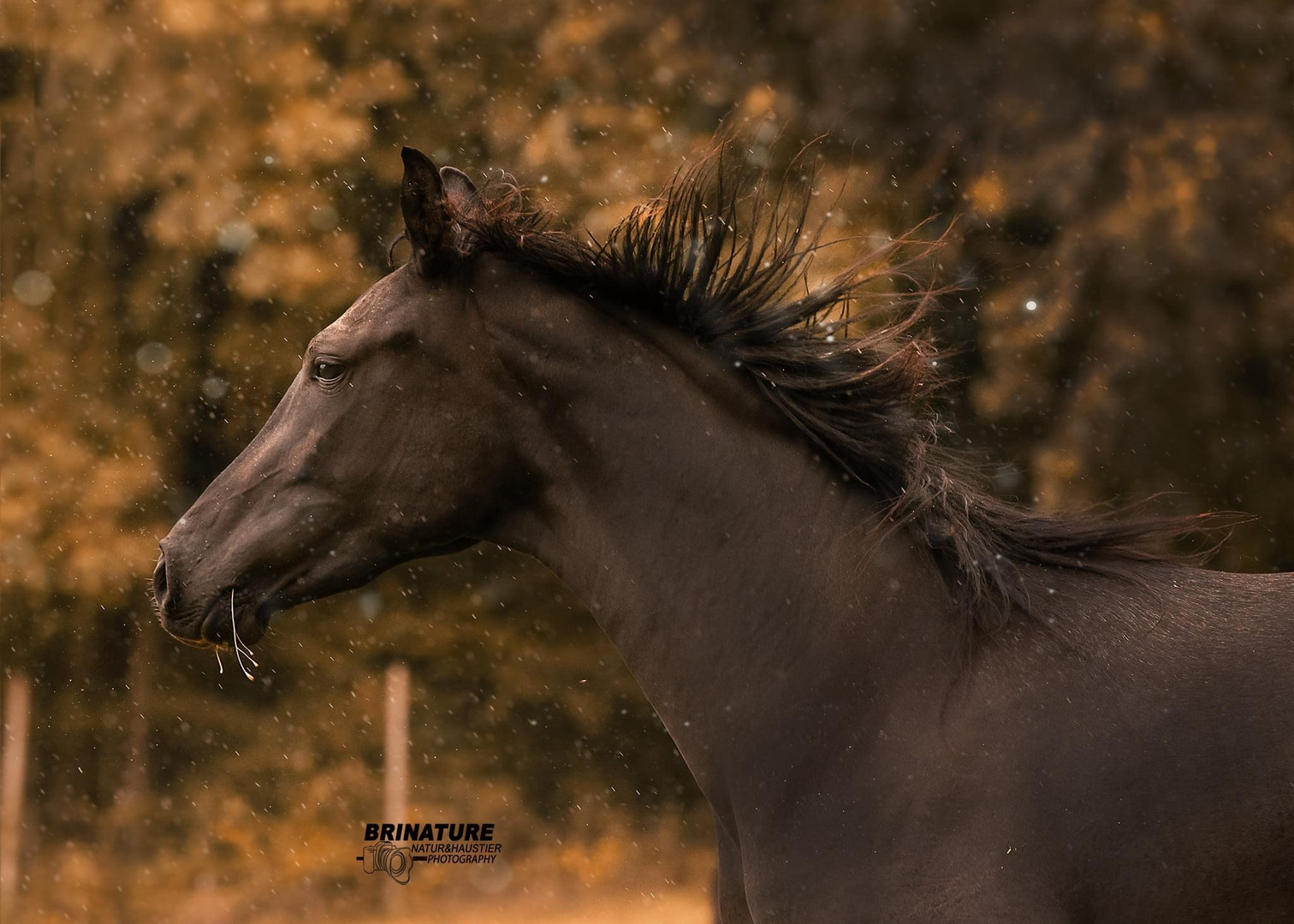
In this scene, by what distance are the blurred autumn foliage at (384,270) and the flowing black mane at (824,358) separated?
4356mm

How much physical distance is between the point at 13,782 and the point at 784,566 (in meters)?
7.60

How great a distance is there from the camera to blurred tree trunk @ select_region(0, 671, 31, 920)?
8406 millimetres

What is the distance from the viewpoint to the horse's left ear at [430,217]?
2824mm

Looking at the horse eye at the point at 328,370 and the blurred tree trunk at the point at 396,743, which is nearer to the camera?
the horse eye at the point at 328,370

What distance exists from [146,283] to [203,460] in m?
1.27

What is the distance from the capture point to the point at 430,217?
2.87 meters

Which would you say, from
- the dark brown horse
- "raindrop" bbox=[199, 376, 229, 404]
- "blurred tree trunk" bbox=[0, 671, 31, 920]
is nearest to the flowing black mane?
the dark brown horse

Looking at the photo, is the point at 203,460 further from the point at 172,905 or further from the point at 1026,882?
the point at 1026,882

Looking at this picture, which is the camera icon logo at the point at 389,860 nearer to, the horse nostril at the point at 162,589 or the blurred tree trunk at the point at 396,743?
the blurred tree trunk at the point at 396,743

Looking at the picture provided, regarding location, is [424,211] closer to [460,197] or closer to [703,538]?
[460,197]

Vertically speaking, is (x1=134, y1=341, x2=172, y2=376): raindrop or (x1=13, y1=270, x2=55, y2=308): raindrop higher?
(x1=13, y1=270, x2=55, y2=308): raindrop

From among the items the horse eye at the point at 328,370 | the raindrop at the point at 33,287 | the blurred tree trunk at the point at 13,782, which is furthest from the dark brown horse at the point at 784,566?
the raindrop at the point at 33,287

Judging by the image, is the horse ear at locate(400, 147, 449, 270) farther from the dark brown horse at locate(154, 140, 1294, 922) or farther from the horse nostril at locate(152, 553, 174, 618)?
the horse nostril at locate(152, 553, 174, 618)

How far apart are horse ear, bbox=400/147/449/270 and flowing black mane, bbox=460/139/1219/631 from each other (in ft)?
0.26
